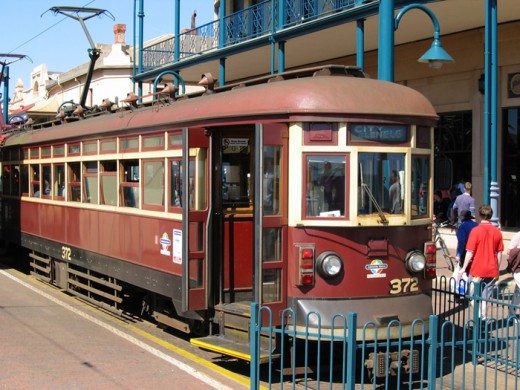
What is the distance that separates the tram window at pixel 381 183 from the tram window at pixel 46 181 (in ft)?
24.3

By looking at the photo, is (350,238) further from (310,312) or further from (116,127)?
(116,127)

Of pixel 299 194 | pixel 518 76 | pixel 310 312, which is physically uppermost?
pixel 518 76

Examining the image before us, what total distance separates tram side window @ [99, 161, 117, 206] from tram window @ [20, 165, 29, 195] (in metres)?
4.48

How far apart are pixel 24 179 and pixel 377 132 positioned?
31.0 ft

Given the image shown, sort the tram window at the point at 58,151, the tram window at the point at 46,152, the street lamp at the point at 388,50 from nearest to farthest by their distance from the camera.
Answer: the street lamp at the point at 388,50 < the tram window at the point at 58,151 < the tram window at the point at 46,152

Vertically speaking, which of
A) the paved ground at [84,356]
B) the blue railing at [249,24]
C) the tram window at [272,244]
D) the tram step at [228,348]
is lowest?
the paved ground at [84,356]

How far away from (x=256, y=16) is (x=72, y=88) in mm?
20226

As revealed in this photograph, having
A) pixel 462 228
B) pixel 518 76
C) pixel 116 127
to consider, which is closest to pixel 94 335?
pixel 116 127

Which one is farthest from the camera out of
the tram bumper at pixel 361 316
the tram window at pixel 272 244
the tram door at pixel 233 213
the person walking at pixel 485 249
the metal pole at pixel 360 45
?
the metal pole at pixel 360 45

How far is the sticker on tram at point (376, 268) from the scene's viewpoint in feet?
21.9

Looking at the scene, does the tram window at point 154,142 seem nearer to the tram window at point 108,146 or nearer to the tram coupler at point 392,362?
the tram window at point 108,146

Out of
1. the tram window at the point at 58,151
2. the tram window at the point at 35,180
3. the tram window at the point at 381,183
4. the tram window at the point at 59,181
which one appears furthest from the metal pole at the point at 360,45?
the tram window at the point at 35,180

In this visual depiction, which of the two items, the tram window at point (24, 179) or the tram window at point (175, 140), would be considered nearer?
the tram window at point (175, 140)

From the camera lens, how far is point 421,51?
17.6 meters
